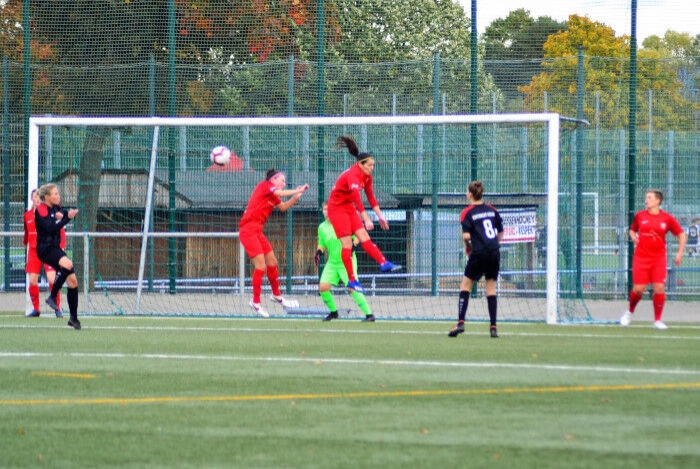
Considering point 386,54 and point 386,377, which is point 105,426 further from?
point 386,54

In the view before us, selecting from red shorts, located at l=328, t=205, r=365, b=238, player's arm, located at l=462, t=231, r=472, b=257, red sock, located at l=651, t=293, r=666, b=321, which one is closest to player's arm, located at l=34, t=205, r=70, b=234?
red shorts, located at l=328, t=205, r=365, b=238

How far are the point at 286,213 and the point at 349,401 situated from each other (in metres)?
12.7

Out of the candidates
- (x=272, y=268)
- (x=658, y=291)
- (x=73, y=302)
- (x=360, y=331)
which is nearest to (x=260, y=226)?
(x=272, y=268)

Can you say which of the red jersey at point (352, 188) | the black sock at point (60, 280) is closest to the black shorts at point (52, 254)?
the black sock at point (60, 280)

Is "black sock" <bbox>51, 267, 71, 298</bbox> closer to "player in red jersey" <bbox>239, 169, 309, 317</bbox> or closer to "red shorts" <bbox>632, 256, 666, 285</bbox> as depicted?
"player in red jersey" <bbox>239, 169, 309, 317</bbox>

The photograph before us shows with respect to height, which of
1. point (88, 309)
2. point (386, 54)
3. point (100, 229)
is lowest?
point (88, 309)

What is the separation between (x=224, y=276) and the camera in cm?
1927

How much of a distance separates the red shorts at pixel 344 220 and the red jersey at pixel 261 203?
120 cm

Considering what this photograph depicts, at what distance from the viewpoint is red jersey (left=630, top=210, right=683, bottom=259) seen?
14539mm

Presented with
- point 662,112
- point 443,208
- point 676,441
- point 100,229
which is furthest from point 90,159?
point 676,441

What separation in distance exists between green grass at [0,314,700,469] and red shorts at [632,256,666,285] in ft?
6.90

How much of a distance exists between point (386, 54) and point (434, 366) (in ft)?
48.8

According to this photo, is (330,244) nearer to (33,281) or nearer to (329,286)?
(329,286)

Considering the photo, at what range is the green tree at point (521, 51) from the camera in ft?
67.7
